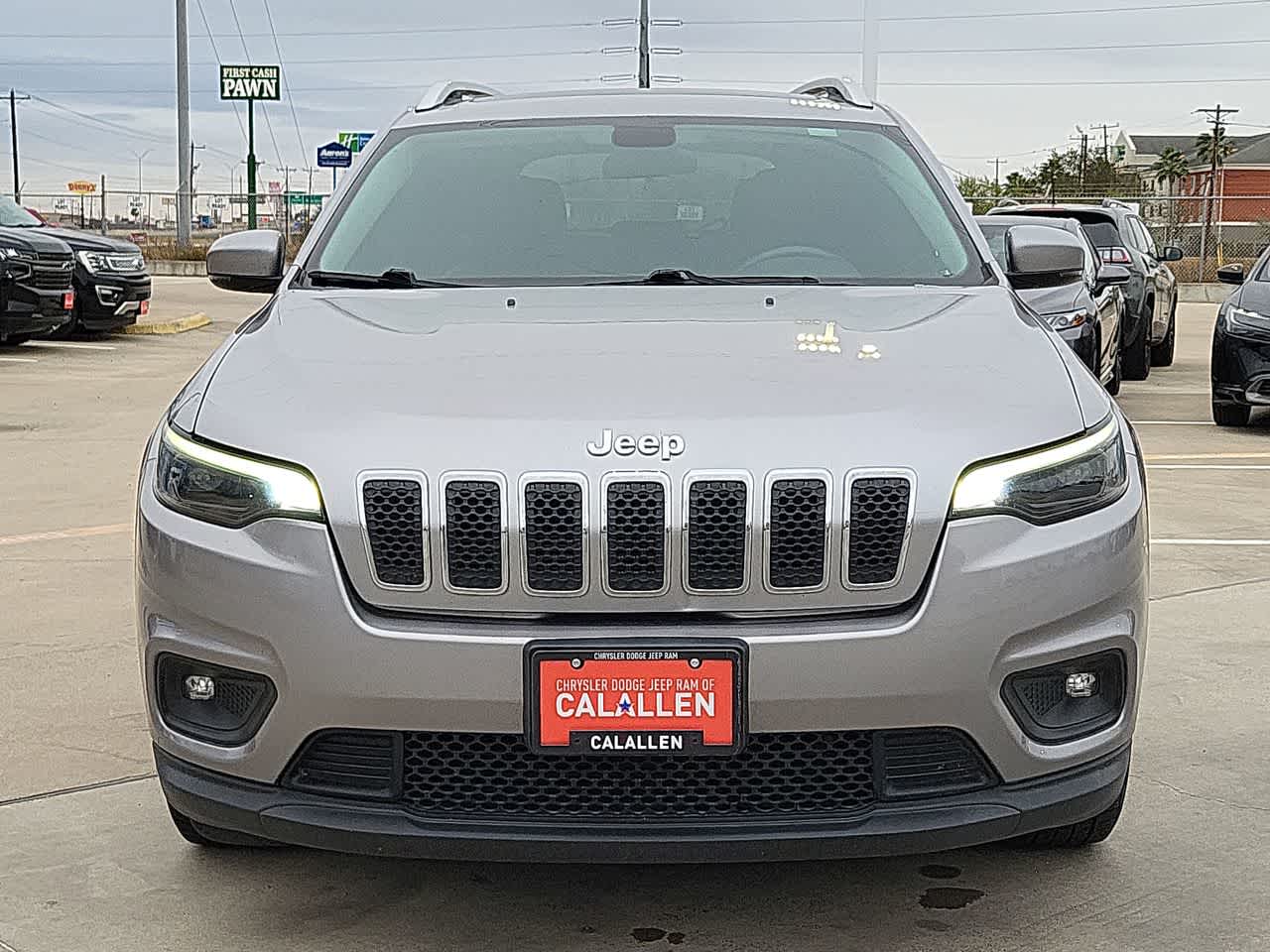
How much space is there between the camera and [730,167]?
4297mm

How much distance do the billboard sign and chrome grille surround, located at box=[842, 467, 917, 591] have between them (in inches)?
1827

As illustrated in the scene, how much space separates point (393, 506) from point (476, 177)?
1.73 meters

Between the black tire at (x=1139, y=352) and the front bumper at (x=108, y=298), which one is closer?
the black tire at (x=1139, y=352)

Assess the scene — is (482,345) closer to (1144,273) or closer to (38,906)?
(38,906)

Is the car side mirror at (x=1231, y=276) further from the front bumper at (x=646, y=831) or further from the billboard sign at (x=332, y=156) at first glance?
the billboard sign at (x=332, y=156)

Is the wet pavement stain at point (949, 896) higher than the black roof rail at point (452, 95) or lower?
lower

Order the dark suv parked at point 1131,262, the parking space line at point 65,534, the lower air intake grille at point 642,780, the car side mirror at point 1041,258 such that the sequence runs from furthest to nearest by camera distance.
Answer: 1. the dark suv parked at point 1131,262
2. the parking space line at point 65,534
3. the car side mirror at point 1041,258
4. the lower air intake grille at point 642,780

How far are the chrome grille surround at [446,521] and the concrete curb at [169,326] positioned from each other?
16.4m

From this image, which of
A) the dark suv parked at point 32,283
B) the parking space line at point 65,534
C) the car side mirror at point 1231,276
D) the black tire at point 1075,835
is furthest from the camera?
the dark suv parked at point 32,283

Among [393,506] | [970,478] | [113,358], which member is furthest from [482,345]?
[113,358]

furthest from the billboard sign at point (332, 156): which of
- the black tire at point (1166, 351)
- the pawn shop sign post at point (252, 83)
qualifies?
the black tire at point (1166, 351)

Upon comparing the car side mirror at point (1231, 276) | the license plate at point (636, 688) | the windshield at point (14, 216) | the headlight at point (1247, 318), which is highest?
the windshield at point (14, 216)

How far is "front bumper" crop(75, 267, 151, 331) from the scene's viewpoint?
55.7ft

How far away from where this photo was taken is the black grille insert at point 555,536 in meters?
2.70
